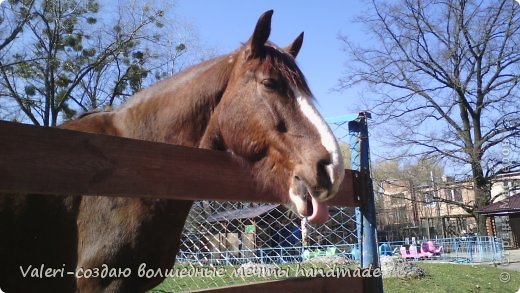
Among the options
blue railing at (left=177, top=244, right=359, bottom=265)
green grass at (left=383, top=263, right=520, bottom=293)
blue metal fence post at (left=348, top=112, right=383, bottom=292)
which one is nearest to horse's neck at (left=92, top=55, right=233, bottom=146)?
blue metal fence post at (left=348, top=112, right=383, bottom=292)

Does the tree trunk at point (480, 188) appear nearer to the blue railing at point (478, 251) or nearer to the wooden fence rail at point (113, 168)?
the blue railing at point (478, 251)

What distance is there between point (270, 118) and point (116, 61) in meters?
24.1

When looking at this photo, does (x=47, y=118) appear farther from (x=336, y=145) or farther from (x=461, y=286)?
(x=336, y=145)

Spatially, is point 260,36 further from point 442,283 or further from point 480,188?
point 480,188

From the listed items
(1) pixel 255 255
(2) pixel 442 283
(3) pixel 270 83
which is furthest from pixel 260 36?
(2) pixel 442 283

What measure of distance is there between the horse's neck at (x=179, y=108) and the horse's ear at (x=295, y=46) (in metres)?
0.49

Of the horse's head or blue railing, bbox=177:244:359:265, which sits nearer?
the horse's head

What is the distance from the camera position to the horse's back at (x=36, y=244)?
200 centimetres

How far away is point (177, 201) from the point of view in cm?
227

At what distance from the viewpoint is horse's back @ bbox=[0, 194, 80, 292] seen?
78.6 inches

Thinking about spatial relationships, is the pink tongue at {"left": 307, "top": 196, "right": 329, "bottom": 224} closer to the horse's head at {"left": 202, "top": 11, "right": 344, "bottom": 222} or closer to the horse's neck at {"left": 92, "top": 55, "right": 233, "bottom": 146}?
the horse's head at {"left": 202, "top": 11, "right": 344, "bottom": 222}

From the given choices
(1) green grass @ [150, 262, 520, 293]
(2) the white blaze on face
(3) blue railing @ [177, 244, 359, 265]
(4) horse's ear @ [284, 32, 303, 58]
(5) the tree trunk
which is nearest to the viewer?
(2) the white blaze on face

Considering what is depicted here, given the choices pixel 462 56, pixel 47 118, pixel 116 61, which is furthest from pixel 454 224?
pixel 47 118

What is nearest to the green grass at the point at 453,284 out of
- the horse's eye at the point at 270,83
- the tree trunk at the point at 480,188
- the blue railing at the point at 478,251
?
the blue railing at the point at 478,251
